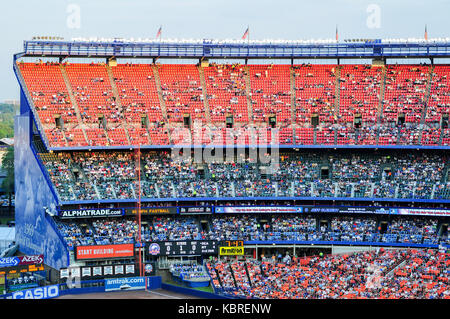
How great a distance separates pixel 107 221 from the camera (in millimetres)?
51406

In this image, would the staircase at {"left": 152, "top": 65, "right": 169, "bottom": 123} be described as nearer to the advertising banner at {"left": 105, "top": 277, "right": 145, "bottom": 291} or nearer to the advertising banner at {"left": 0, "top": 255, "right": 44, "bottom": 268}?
the advertising banner at {"left": 105, "top": 277, "right": 145, "bottom": 291}

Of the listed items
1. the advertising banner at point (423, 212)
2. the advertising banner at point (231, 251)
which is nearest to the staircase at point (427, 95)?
the advertising banner at point (423, 212)

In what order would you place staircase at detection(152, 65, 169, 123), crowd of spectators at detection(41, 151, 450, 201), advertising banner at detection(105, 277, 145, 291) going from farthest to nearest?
staircase at detection(152, 65, 169, 123) < crowd of spectators at detection(41, 151, 450, 201) < advertising banner at detection(105, 277, 145, 291)

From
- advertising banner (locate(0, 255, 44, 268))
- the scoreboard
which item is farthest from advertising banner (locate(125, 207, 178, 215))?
advertising banner (locate(0, 255, 44, 268))

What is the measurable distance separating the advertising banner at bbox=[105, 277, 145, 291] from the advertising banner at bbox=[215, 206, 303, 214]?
387 inches

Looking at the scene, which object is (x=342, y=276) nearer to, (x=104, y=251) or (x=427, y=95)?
(x=104, y=251)

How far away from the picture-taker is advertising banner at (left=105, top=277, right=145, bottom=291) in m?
44.9

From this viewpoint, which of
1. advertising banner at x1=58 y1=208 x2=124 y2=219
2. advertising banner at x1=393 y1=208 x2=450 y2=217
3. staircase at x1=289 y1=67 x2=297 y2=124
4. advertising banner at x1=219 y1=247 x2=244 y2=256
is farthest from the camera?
staircase at x1=289 y1=67 x2=297 y2=124

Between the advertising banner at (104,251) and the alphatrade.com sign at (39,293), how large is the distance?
4.94m

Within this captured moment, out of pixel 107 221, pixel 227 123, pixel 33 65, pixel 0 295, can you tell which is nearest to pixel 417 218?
pixel 227 123

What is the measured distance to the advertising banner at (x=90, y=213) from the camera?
49375 millimetres

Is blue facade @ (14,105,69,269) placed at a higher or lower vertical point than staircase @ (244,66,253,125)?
lower

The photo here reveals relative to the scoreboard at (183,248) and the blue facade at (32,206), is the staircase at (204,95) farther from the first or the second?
the blue facade at (32,206)

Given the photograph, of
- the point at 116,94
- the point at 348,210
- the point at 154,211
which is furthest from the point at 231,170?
the point at 116,94
